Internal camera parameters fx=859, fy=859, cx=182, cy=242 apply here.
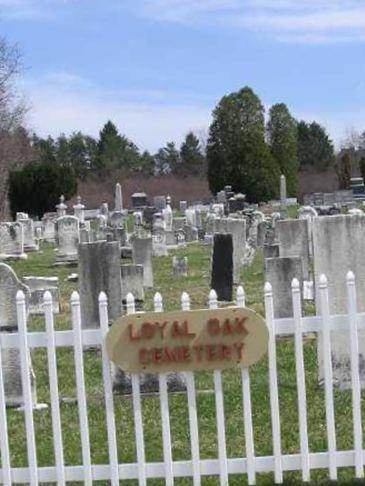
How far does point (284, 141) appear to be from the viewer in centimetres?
6134

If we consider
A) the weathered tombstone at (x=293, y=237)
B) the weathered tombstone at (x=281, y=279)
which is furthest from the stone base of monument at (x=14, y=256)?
the weathered tombstone at (x=281, y=279)

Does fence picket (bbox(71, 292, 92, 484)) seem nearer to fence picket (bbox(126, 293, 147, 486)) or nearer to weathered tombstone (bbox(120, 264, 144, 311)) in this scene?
fence picket (bbox(126, 293, 147, 486))

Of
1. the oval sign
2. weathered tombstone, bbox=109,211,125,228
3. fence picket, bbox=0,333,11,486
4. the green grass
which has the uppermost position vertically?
weathered tombstone, bbox=109,211,125,228

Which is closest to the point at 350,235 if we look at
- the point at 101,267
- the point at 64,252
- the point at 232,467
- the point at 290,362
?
the point at 290,362

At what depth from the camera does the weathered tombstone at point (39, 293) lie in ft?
49.8

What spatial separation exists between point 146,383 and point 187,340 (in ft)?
10.3

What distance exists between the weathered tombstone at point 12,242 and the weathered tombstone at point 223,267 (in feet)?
44.2

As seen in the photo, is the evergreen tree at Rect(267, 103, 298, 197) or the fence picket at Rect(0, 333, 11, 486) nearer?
the fence picket at Rect(0, 333, 11, 486)

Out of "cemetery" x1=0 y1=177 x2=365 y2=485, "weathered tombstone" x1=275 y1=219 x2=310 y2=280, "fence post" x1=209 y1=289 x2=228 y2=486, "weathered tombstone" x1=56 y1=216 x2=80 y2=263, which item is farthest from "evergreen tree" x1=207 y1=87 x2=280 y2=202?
"fence post" x1=209 y1=289 x2=228 y2=486

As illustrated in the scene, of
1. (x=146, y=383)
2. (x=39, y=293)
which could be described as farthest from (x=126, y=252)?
(x=146, y=383)

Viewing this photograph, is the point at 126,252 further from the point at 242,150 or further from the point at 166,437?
the point at 242,150

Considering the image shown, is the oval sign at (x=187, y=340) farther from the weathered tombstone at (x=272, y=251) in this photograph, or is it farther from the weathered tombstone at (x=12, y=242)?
the weathered tombstone at (x=12, y=242)

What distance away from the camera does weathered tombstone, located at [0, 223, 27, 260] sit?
90.2 ft

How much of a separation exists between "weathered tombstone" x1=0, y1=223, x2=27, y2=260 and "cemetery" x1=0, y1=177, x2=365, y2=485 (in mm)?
13399
